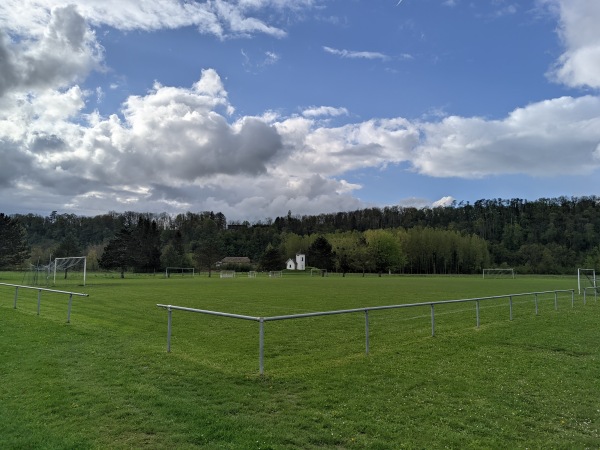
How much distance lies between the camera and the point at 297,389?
7.54 metres

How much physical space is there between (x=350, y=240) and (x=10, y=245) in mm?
74894

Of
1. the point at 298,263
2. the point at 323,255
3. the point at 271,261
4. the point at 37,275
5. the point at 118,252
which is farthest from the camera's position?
the point at 298,263

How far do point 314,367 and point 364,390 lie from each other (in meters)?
1.83

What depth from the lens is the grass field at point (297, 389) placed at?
217 inches

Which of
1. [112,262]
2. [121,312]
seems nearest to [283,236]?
[112,262]

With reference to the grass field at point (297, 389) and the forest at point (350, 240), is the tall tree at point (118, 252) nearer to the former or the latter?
the forest at point (350, 240)

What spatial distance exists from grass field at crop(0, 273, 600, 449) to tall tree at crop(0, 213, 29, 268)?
8166 centimetres

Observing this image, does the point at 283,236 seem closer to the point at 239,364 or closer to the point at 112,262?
the point at 112,262

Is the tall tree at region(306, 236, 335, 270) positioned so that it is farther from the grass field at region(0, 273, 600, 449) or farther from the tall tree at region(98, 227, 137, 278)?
the grass field at region(0, 273, 600, 449)

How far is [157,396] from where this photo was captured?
702cm

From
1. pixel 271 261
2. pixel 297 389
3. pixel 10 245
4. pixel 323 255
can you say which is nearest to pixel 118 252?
pixel 10 245

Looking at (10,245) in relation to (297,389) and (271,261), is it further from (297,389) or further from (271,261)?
(297,389)

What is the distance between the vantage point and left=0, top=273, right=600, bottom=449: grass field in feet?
18.1

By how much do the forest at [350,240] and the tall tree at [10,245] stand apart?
0.19 meters
